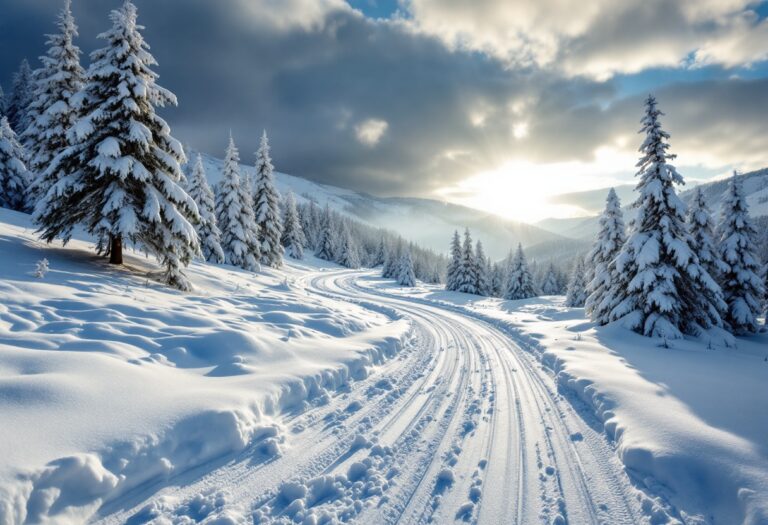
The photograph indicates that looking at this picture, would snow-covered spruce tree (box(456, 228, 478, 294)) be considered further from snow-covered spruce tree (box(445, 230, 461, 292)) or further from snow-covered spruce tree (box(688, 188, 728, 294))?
snow-covered spruce tree (box(688, 188, 728, 294))

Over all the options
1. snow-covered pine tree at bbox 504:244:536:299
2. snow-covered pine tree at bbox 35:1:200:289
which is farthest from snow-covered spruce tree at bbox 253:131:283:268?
snow-covered pine tree at bbox 504:244:536:299

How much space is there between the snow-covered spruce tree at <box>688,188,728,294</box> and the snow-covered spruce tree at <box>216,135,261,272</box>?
34434mm

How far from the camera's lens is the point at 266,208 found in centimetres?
3994

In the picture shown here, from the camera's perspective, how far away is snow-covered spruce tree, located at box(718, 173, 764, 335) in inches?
889

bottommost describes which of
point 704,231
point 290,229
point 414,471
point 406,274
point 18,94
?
point 414,471

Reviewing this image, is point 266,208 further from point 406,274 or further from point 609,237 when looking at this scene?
point 609,237

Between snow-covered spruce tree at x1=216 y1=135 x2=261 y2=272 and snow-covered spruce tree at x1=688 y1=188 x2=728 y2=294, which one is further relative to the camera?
snow-covered spruce tree at x1=216 y1=135 x2=261 y2=272

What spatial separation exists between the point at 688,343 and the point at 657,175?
7635 mm

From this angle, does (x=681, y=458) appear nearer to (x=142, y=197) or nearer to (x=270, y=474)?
(x=270, y=474)

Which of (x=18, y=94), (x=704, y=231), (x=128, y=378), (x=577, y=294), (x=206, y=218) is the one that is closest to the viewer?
(x=128, y=378)

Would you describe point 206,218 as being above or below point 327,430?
above

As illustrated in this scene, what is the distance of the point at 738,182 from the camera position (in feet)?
74.4

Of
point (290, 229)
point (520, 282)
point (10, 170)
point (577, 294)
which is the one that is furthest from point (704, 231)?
point (290, 229)

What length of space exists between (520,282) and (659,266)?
33180 millimetres
